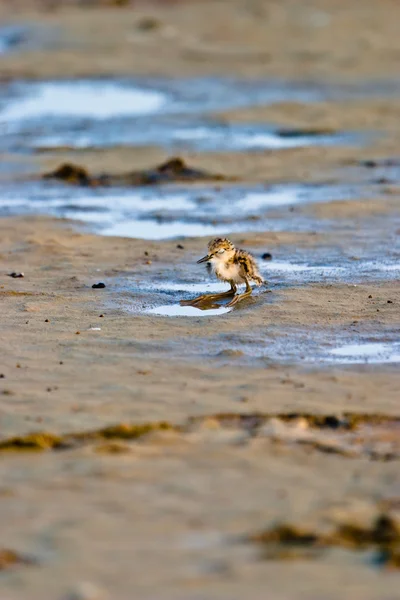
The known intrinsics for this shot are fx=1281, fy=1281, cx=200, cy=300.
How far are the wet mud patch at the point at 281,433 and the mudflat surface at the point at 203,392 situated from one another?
0.01 metres

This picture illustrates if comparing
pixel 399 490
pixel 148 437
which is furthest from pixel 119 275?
pixel 399 490

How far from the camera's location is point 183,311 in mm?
9719

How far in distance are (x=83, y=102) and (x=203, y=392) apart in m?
16.5

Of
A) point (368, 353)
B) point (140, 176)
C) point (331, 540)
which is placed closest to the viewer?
point (331, 540)

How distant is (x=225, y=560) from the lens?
5.30 meters

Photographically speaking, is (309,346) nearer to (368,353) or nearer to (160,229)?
(368,353)

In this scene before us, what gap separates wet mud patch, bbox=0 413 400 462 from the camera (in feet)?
21.7

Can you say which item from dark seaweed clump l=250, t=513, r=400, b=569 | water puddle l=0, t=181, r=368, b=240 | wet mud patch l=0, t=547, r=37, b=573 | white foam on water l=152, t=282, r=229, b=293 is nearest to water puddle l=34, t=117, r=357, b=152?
water puddle l=0, t=181, r=368, b=240

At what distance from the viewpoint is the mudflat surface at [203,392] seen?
535 centimetres

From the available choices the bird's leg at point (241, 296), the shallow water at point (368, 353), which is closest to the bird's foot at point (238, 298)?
the bird's leg at point (241, 296)

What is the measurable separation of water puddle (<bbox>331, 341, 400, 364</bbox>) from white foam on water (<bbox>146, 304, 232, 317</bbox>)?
1.43 meters

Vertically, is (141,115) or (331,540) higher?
(141,115)

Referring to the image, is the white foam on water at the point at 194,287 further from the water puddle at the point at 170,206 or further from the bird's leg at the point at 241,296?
the water puddle at the point at 170,206

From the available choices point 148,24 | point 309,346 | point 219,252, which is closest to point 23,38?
point 148,24
